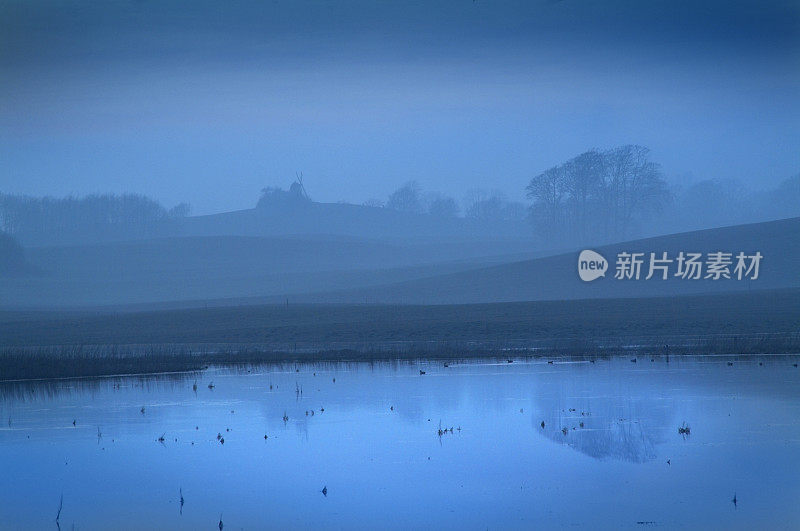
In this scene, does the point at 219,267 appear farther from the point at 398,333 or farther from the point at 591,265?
the point at 398,333

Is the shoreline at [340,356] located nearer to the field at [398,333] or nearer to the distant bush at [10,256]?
the field at [398,333]

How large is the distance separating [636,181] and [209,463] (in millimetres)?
104901

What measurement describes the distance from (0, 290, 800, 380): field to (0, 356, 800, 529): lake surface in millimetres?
5497

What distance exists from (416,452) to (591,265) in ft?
214

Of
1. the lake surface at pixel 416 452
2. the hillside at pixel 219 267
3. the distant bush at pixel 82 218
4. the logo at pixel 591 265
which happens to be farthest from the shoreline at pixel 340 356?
the distant bush at pixel 82 218

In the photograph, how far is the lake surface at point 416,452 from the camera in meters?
12.4

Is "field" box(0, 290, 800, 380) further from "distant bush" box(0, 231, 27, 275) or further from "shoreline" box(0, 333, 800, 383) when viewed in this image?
"distant bush" box(0, 231, 27, 275)

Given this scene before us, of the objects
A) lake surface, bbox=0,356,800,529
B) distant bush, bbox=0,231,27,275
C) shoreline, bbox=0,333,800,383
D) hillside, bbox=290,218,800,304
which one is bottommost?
lake surface, bbox=0,356,800,529

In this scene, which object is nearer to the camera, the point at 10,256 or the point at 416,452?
the point at 416,452

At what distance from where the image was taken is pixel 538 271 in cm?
8262

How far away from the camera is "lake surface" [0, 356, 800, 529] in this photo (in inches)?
487

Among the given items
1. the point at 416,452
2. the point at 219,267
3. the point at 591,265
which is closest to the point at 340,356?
the point at 416,452

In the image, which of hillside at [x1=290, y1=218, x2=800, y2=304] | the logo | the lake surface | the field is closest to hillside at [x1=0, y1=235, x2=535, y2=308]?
hillside at [x1=290, y1=218, x2=800, y2=304]

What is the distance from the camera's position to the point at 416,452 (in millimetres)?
15922
